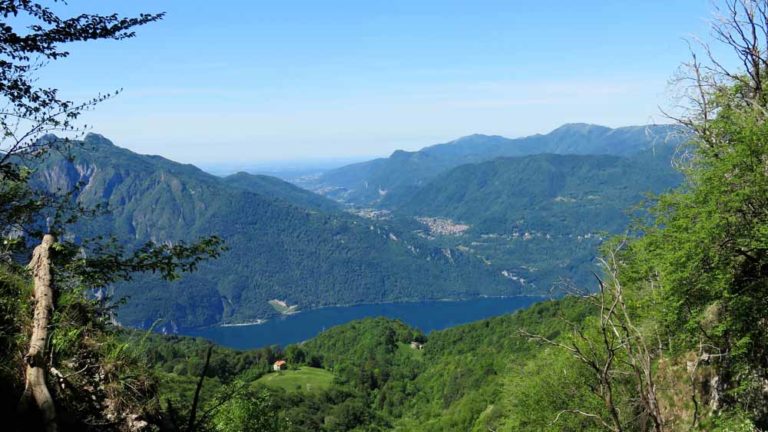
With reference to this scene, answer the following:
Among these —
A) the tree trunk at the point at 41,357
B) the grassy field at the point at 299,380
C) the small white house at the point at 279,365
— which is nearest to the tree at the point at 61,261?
the tree trunk at the point at 41,357

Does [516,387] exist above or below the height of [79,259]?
below

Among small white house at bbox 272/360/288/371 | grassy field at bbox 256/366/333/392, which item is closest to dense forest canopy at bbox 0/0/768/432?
grassy field at bbox 256/366/333/392

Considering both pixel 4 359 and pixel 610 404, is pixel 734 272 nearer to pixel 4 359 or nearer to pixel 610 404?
pixel 610 404

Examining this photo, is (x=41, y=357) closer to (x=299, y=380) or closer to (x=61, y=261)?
(x=61, y=261)

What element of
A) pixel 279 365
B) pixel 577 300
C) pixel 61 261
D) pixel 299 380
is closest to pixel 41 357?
pixel 61 261

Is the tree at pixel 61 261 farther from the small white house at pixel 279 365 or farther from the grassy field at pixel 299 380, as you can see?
the small white house at pixel 279 365

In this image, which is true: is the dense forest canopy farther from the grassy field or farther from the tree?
the grassy field

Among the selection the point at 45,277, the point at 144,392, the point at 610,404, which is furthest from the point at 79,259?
the point at 610,404
